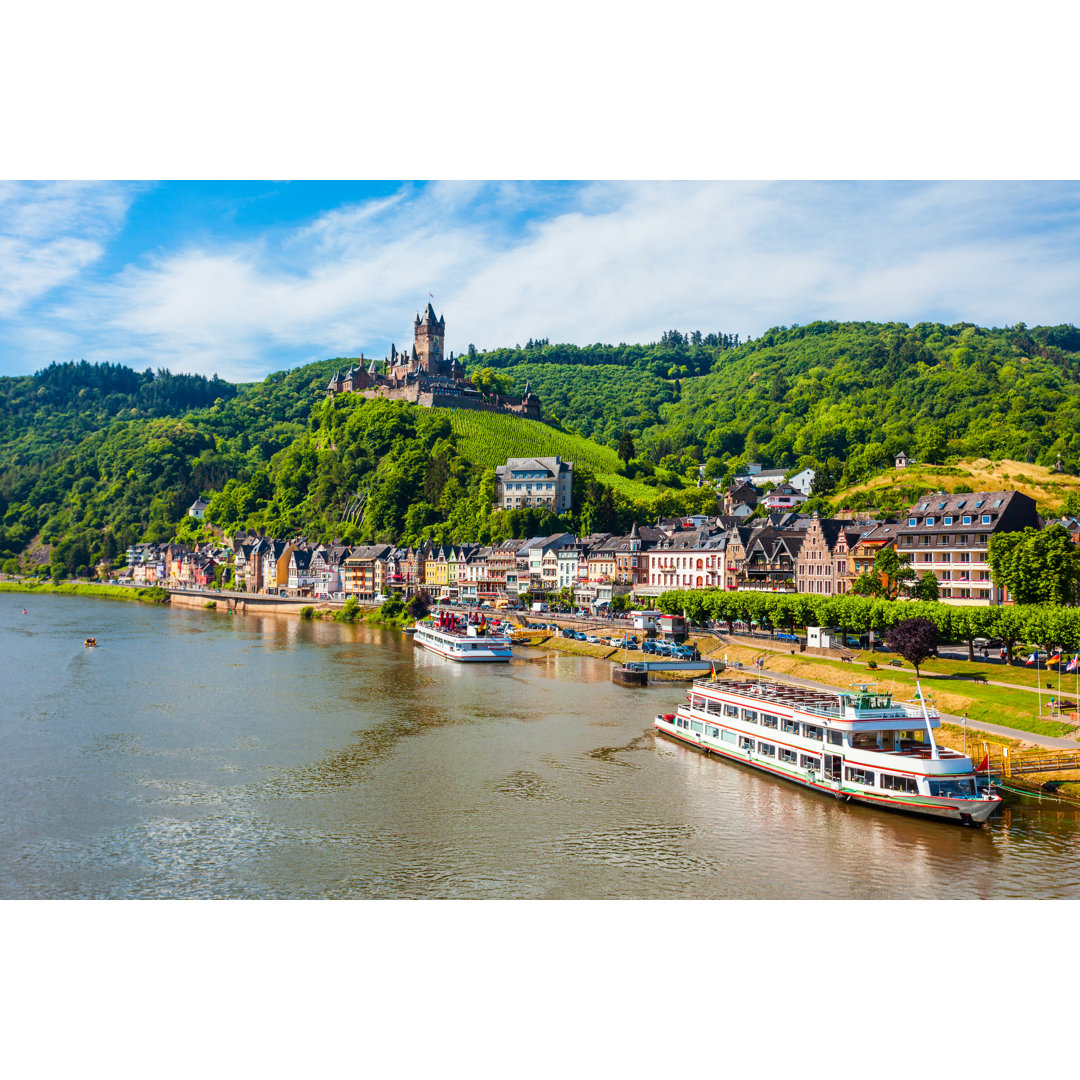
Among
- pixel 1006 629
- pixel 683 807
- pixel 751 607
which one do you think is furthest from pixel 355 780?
pixel 751 607

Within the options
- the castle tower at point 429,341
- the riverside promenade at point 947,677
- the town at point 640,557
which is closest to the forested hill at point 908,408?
the town at point 640,557

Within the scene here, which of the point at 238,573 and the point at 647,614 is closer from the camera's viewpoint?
the point at 647,614

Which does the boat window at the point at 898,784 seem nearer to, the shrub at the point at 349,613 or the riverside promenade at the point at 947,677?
the riverside promenade at the point at 947,677

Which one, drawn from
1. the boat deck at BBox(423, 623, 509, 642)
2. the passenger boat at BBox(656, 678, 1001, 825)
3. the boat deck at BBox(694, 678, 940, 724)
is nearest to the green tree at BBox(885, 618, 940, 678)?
the boat deck at BBox(694, 678, 940, 724)

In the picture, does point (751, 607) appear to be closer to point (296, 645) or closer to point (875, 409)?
point (296, 645)

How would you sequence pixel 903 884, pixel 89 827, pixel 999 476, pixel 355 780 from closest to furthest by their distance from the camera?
1. pixel 903 884
2. pixel 89 827
3. pixel 355 780
4. pixel 999 476

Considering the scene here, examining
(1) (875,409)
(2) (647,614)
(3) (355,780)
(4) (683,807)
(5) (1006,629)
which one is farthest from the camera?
(1) (875,409)
